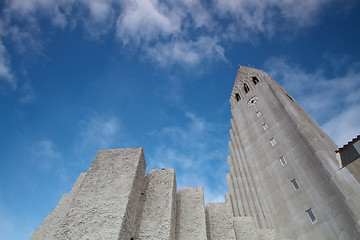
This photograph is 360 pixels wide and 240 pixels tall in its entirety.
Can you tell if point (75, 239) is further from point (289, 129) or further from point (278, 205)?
point (289, 129)

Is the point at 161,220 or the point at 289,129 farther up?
the point at 289,129

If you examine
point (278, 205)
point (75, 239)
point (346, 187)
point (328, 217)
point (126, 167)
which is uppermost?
point (278, 205)

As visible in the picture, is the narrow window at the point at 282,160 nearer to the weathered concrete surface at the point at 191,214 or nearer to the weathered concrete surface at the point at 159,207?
the weathered concrete surface at the point at 191,214

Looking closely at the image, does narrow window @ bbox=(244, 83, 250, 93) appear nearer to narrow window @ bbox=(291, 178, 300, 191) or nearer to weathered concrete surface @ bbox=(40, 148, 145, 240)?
narrow window @ bbox=(291, 178, 300, 191)

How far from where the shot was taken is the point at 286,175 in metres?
19.2

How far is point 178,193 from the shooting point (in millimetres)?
4387

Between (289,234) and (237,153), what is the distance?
12.6 m

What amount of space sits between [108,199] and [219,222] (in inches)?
90.1

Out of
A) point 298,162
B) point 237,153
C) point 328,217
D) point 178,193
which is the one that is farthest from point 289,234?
point 178,193

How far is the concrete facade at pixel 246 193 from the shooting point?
3.17m

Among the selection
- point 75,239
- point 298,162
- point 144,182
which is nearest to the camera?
point 75,239

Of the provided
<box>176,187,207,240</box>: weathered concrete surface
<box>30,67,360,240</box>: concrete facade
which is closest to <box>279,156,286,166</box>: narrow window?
<box>30,67,360,240</box>: concrete facade

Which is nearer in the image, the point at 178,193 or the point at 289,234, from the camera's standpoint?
the point at 178,193

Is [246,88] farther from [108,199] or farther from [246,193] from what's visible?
[108,199]
